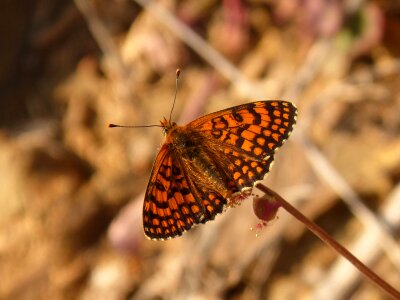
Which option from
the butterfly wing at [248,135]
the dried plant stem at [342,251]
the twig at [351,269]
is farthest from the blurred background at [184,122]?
the dried plant stem at [342,251]

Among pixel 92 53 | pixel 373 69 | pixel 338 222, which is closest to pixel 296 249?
pixel 338 222

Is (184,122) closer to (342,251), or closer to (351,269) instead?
(351,269)

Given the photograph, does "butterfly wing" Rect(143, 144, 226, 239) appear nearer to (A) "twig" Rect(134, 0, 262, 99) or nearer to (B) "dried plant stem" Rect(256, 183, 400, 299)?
(B) "dried plant stem" Rect(256, 183, 400, 299)

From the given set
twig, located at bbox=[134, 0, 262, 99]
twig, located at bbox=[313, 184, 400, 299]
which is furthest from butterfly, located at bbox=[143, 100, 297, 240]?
twig, located at bbox=[134, 0, 262, 99]

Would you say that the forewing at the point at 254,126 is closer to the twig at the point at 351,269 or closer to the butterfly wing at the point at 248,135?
the butterfly wing at the point at 248,135

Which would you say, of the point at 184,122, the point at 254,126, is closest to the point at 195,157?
the point at 254,126

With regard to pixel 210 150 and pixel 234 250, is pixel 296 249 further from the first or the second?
pixel 210 150
